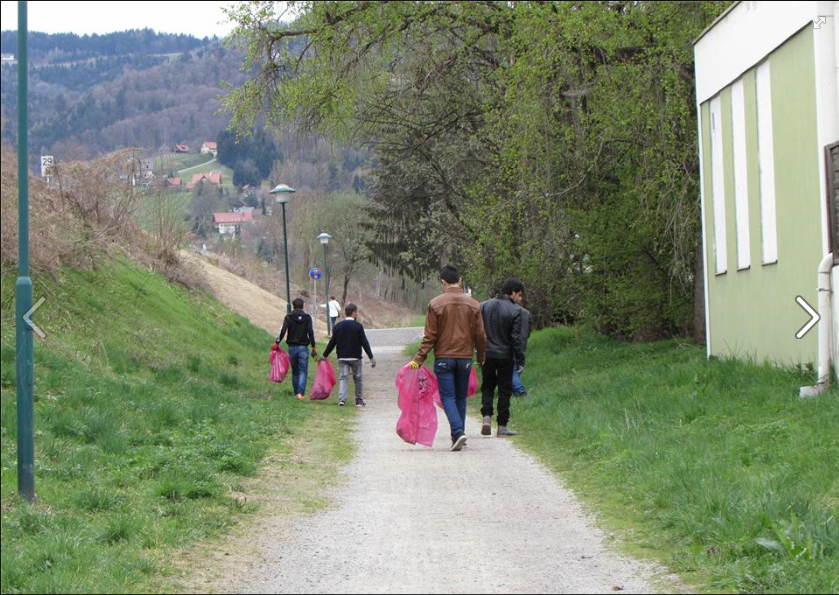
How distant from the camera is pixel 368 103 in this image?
23938mm

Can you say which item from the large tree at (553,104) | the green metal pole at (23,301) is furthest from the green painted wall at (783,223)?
the green metal pole at (23,301)

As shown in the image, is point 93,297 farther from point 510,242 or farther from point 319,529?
point 319,529

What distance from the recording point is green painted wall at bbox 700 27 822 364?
13594 millimetres

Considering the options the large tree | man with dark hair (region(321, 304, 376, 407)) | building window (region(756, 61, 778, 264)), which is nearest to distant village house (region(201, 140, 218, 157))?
the large tree

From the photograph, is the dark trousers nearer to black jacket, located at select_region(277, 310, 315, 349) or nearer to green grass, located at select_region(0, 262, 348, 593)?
green grass, located at select_region(0, 262, 348, 593)

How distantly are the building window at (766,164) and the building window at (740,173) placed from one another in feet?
2.25

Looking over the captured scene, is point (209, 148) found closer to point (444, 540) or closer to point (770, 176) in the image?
point (770, 176)

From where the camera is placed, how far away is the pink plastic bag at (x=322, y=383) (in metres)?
19.8

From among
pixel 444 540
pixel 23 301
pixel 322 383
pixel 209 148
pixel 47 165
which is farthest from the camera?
pixel 209 148

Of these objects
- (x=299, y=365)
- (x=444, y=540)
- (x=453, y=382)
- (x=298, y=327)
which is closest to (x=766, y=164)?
(x=453, y=382)

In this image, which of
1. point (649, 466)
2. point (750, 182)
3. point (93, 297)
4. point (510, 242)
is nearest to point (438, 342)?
point (649, 466)

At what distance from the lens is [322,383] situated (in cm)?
1977

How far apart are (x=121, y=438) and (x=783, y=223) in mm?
8503

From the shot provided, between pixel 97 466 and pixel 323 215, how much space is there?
69.1 meters
